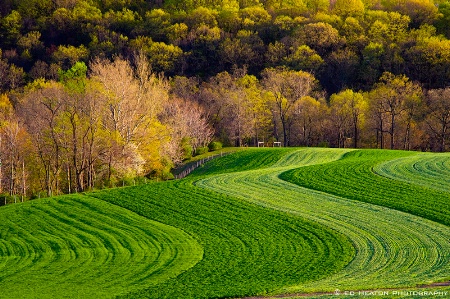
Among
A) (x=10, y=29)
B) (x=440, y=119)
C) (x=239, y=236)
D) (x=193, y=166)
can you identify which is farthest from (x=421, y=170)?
(x=10, y=29)

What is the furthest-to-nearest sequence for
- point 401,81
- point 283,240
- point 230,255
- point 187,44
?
1. point 187,44
2. point 401,81
3. point 283,240
4. point 230,255

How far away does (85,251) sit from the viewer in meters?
36.2

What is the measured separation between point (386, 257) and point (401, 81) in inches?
3240

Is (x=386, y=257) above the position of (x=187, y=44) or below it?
below

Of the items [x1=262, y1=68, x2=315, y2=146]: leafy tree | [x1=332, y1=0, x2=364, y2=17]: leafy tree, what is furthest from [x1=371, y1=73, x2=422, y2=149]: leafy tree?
[x1=332, y1=0, x2=364, y2=17]: leafy tree

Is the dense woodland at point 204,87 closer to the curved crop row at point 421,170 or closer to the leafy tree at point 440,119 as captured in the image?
the leafy tree at point 440,119

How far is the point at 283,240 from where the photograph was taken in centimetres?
3584

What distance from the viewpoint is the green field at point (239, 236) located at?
93.9ft

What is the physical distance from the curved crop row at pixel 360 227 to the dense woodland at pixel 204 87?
1894 cm

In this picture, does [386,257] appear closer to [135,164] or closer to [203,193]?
[203,193]

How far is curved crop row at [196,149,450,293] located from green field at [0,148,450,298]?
73 mm

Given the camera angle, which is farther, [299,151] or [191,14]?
[191,14]

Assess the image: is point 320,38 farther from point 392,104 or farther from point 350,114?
point 392,104

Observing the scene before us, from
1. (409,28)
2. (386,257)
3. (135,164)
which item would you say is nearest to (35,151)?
(135,164)
